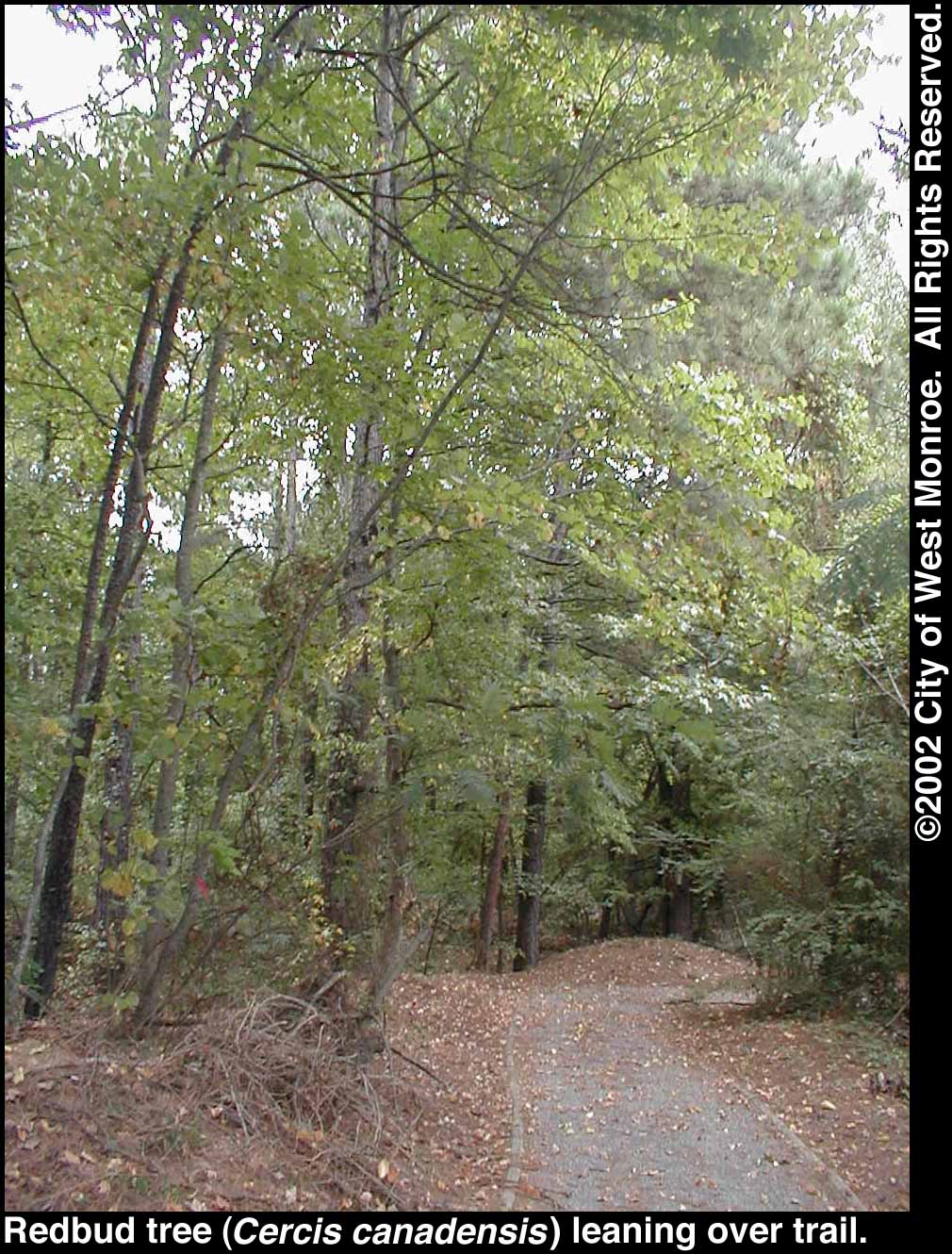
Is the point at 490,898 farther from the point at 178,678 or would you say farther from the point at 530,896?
the point at 178,678

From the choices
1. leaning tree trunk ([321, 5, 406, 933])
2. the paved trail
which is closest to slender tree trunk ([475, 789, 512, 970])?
the paved trail

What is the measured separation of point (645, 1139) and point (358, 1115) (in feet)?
6.79

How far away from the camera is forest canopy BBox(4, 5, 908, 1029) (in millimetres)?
5457

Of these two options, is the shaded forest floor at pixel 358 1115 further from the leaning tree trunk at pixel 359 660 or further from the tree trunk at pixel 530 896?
the tree trunk at pixel 530 896

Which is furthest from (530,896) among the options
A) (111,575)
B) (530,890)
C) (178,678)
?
(111,575)

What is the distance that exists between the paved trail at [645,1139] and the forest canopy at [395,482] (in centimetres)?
165

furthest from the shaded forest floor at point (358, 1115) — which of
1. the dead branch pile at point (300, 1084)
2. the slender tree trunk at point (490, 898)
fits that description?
the slender tree trunk at point (490, 898)

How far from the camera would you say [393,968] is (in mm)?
7879

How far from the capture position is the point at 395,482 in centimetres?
612

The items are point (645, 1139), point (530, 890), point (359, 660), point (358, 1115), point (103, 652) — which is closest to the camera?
point (103, 652)

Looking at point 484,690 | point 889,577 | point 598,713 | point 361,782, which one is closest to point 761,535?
point 889,577

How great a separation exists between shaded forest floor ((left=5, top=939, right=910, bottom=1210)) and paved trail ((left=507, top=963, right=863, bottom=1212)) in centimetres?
3

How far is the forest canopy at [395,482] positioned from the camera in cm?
546

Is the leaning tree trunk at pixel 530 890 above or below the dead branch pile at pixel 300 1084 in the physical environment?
below
